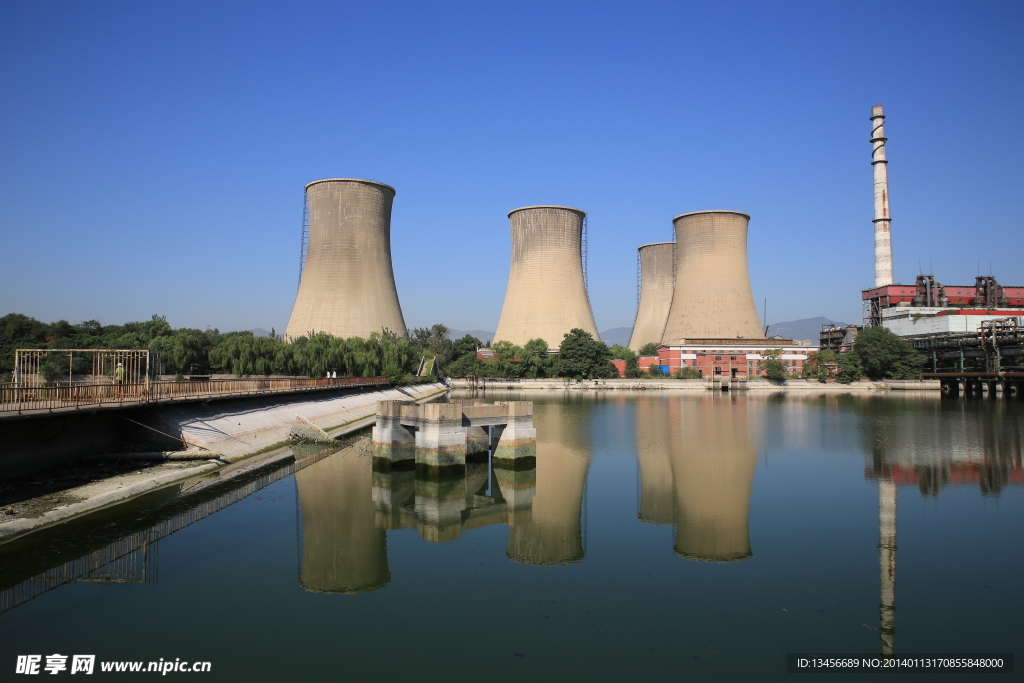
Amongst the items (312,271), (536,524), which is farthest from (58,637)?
(312,271)

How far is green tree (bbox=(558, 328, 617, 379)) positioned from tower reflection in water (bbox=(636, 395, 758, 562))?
17.4m

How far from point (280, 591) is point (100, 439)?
6.86 m

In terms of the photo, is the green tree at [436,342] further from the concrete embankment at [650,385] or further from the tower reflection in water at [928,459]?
the tower reflection in water at [928,459]

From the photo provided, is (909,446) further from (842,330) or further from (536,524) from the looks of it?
(842,330)

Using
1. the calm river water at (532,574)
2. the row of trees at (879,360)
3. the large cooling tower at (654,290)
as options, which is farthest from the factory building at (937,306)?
the calm river water at (532,574)

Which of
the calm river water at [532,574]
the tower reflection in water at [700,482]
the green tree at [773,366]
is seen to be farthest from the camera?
the green tree at [773,366]

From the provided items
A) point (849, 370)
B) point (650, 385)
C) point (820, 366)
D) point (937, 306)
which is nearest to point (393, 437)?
point (650, 385)

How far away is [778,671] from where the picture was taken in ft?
14.3

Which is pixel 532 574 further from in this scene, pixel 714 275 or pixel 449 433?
pixel 714 275

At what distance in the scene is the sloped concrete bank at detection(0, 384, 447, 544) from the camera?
754 centimetres

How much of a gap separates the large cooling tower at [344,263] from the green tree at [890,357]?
95.0 ft

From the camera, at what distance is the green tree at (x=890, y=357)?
37.5 metres

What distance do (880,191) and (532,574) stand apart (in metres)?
42.2

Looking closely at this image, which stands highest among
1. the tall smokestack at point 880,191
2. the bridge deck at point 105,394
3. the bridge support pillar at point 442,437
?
the tall smokestack at point 880,191
